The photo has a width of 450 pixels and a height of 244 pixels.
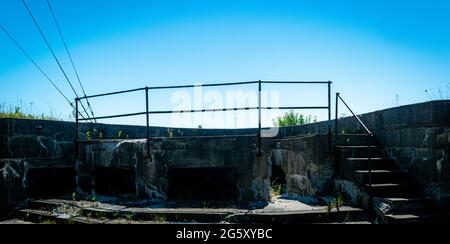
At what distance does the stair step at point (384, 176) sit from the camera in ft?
18.6

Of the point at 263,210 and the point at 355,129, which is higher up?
the point at 355,129

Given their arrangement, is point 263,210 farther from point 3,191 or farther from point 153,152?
point 3,191

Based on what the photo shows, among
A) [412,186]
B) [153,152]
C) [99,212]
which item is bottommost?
[99,212]

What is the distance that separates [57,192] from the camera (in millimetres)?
7355

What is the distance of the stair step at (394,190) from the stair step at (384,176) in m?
0.19

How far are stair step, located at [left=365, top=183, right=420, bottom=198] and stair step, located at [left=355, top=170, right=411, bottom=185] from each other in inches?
7.5

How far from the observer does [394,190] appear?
18.0 feet

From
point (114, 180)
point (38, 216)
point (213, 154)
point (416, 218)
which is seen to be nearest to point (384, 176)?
point (416, 218)

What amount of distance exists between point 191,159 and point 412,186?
4061mm

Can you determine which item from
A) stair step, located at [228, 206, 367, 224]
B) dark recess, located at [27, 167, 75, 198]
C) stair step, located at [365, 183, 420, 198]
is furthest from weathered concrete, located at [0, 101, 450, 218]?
stair step, located at [228, 206, 367, 224]

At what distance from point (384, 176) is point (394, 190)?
376 mm

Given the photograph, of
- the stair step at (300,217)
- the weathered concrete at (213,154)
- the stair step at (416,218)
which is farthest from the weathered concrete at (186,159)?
the stair step at (416,218)

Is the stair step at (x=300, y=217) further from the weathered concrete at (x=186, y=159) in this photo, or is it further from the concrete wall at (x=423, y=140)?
the concrete wall at (x=423, y=140)
